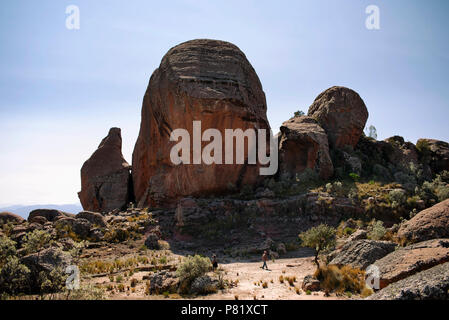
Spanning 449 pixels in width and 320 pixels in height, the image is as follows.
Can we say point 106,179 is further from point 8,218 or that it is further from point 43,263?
point 43,263

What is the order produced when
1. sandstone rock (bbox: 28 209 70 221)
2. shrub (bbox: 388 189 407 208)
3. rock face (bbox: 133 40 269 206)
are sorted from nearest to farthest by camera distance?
1. shrub (bbox: 388 189 407 208)
2. sandstone rock (bbox: 28 209 70 221)
3. rock face (bbox: 133 40 269 206)

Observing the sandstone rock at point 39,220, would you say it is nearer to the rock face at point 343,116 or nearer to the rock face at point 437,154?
the rock face at point 343,116

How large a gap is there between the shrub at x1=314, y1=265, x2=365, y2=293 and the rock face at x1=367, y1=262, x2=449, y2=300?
2.26m

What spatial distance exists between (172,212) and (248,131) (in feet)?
26.8

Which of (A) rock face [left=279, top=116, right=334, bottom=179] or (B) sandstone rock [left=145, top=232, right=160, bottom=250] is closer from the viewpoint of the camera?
(B) sandstone rock [left=145, top=232, right=160, bottom=250]

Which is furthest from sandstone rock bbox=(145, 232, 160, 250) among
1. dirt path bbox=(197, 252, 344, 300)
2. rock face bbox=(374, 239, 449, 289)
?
rock face bbox=(374, 239, 449, 289)

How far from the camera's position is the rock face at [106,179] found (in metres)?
28.5

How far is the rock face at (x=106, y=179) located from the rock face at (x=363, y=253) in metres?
20.5

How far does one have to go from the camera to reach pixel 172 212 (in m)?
23.6

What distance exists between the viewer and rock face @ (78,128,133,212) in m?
28.5

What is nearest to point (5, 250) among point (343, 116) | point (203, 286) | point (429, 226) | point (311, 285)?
point (203, 286)

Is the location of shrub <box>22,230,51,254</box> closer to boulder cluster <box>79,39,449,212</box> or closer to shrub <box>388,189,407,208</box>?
boulder cluster <box>79,39,449,212</box>

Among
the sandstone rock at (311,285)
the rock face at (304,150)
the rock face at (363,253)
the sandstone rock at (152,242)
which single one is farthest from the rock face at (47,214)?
the rock face at (363,253)
